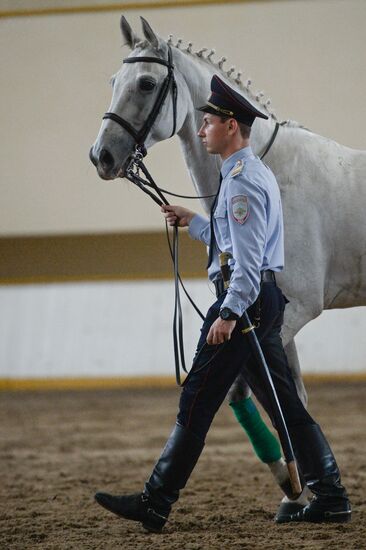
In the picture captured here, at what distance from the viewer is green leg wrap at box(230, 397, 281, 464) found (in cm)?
412

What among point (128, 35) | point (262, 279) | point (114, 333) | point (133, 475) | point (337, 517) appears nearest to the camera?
point (262, 279)

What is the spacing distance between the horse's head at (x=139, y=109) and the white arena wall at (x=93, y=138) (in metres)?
6.20

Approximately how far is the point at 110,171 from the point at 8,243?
8053 mm

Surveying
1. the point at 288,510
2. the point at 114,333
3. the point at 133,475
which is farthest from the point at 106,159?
the point at 114,333

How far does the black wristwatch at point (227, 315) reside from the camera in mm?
3293

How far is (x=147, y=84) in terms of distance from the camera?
397 cm

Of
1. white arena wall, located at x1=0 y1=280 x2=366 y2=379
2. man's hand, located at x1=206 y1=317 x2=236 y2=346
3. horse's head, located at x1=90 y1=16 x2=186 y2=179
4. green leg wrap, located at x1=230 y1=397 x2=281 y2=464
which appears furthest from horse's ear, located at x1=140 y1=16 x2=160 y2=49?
white arena wall, located at x1=0 y1=280 x2=366 y2=379

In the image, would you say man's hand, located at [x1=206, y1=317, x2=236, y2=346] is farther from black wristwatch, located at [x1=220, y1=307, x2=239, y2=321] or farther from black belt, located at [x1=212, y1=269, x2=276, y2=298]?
black belt, located at [x1=212, y1=269, x2=276, y2=298]

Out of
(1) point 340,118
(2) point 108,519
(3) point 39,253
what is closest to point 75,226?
(3) point 39,253

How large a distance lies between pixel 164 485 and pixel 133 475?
238 centimetres

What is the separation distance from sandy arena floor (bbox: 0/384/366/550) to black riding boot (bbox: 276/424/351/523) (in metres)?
0.08

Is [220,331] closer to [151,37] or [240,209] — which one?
[240,209]

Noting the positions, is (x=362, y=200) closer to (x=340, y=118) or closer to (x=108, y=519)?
(x=108, y=519)

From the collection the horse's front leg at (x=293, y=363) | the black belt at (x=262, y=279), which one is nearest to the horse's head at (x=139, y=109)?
the black belt at (x=262, y=279)
